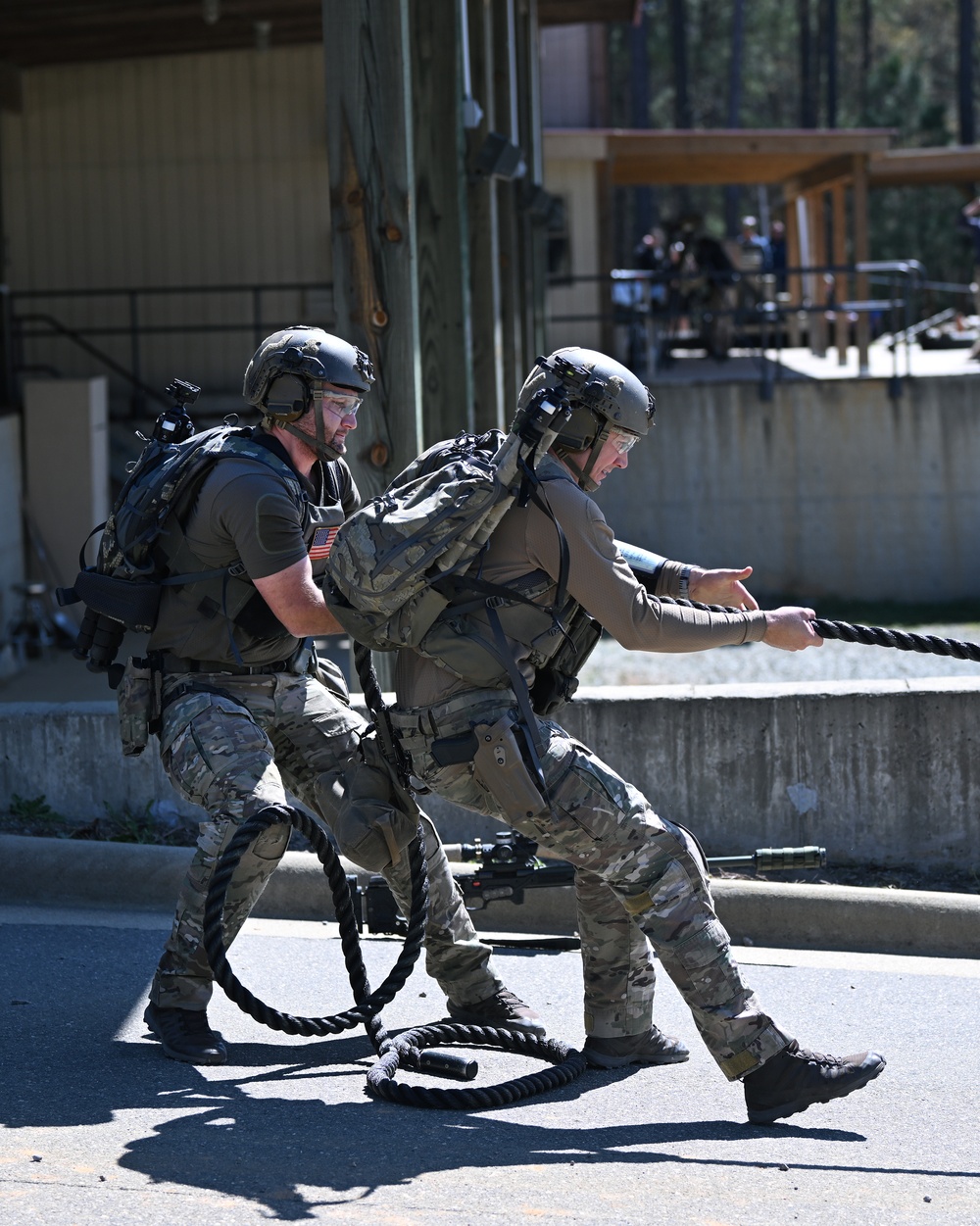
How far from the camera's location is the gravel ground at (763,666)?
10867 mm

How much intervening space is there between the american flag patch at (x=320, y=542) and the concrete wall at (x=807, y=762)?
1.79m

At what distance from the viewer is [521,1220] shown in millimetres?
3232

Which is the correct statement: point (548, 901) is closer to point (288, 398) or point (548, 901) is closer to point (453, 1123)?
point (453, 1123)

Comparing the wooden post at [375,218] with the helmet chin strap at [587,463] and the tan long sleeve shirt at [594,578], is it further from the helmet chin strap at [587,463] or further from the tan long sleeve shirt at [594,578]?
the tan long sleeve shirt at [594,578]

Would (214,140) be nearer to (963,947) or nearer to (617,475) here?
(617,475)

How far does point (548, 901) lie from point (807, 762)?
1.18 meters

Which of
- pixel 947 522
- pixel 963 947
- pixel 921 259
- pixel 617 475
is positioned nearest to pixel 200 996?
pixel 963 947

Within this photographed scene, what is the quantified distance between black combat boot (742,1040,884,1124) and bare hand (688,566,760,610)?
1.15 meters

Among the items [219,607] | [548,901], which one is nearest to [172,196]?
[548,901]

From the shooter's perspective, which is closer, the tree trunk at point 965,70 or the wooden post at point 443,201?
the wooden post at point 443,201

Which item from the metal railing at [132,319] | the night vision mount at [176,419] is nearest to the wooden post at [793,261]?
the metal railing at [132,319]

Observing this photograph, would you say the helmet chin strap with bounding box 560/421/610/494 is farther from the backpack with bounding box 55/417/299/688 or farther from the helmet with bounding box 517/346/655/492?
the backpack with bounding box 55/417/299/688

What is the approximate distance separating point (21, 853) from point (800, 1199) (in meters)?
3.28

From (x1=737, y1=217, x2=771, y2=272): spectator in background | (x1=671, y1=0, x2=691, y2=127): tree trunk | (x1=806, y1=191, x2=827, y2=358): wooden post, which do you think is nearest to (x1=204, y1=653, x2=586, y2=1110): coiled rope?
(x1=806, y1=191, x2=827, y2=358): wooden post
